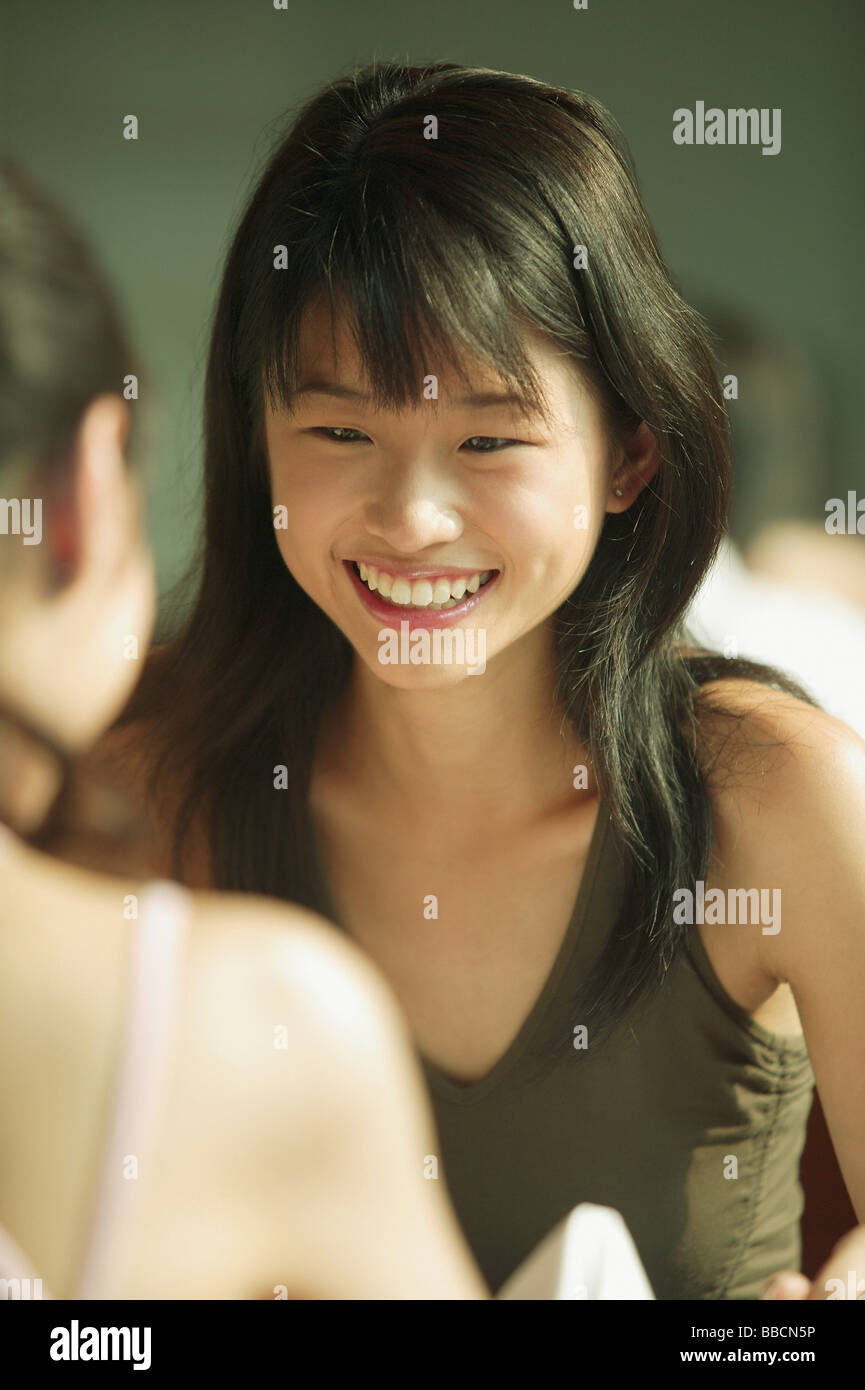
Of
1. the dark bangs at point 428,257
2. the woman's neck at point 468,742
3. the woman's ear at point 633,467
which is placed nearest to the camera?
the dark bangs at point 428,257

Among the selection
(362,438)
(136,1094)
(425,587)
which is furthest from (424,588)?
(136,1094)

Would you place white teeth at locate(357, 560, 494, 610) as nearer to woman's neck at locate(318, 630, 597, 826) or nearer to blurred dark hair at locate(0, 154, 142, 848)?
woman's neck at locate(318, 630, 597, 826)

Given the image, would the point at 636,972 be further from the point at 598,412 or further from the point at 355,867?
the point at 598,412

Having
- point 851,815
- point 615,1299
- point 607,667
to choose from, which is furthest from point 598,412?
point 615,1299

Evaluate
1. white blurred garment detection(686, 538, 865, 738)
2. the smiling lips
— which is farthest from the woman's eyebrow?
white blurred garment detection(686, 538, 865, 738)

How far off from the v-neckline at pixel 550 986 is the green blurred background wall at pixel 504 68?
1.10ft

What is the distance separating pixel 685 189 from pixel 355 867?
61 centimetres

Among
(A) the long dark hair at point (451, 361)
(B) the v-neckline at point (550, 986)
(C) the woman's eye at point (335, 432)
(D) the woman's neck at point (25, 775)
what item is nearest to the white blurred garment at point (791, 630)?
(A) the long dark hair at point (451, 361)

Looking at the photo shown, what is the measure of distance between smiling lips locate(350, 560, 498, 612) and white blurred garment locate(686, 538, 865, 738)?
216mm

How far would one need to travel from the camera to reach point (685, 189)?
3.19 ft

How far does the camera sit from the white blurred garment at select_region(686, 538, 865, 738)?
1.03 meters

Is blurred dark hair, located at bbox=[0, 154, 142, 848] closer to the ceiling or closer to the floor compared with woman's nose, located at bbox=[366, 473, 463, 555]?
closer to the ceiling

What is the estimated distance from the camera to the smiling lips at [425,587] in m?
0.89

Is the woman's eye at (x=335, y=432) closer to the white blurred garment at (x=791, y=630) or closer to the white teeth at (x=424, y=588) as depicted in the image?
the white teeth at (x=424, y=588)
